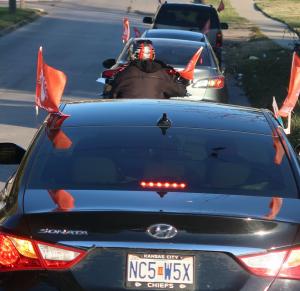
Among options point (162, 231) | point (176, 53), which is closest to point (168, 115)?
point (162, 231)

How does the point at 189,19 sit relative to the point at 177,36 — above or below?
below

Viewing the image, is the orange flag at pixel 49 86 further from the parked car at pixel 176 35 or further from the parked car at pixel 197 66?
the parked car at pixel 176 35

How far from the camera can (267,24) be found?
46.2m

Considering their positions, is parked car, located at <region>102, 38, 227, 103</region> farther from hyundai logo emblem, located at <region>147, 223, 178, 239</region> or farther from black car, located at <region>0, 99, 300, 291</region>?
hyundai logo emblem, located at <region>147, 223, 178, 239</region>

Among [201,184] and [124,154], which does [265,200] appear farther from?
[124,154]

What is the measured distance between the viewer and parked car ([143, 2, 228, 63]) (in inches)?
978

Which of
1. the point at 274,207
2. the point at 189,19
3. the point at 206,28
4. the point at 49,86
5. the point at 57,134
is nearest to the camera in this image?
the point at 274,207

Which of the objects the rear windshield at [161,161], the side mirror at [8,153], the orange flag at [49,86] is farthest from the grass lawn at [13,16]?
the rear windshield at [161,161]

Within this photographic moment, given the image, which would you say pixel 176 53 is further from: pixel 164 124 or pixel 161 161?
pixel 161 161

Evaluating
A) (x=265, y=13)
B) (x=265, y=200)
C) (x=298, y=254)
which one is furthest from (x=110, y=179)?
(x=265, y=13)

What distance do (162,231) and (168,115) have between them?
58.8 inches

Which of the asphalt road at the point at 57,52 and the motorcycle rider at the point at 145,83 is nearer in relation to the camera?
the motorcycle rider at the point at 145,83

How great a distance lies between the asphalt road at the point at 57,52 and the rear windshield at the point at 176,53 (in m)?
2.04

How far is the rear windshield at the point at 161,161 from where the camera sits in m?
4.94
